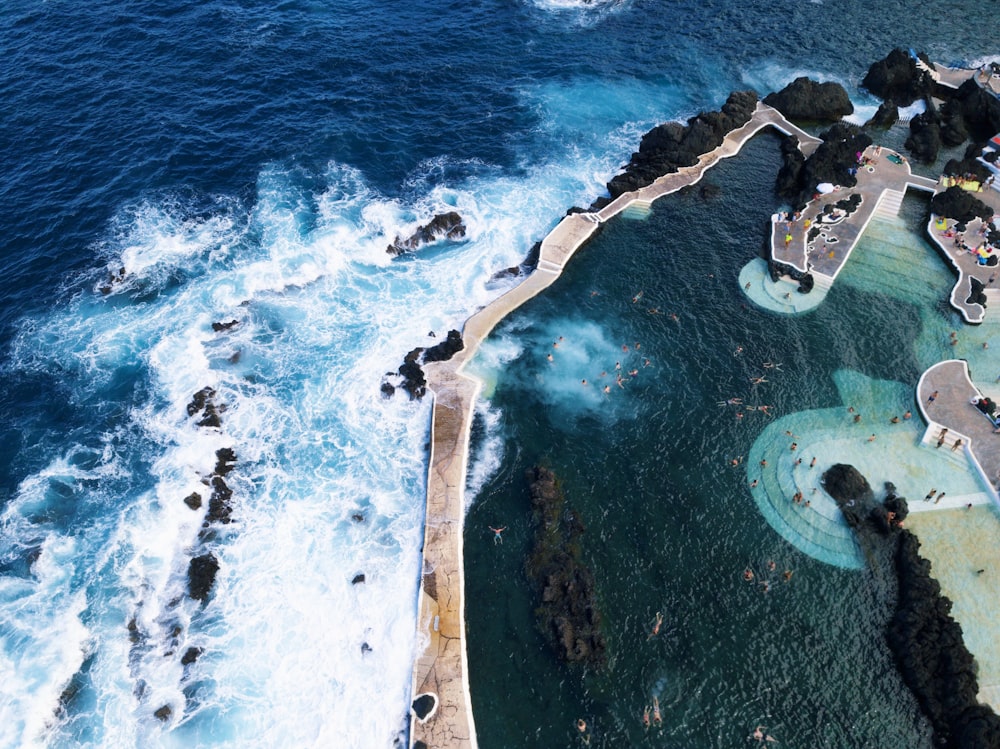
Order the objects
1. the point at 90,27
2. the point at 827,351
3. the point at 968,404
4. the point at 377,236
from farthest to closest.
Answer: the point at 90,27
the point at 377,236
the point at 827,351
the point at 968,404

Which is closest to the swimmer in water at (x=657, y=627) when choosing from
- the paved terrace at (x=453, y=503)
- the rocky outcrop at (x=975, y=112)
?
the paved terrace at (x=453, y=503)

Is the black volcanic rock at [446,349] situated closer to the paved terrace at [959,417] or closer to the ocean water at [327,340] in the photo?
the ocean water at [327,340]

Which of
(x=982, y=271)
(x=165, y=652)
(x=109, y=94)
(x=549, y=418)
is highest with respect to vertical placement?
(x=109, y=94)

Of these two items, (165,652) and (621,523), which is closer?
(165,652)

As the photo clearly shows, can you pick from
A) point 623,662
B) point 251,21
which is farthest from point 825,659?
point 251,21

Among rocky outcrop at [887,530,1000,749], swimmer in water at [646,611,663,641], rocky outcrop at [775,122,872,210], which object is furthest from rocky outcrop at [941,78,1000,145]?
swimmer in water at [646,611,663,641]

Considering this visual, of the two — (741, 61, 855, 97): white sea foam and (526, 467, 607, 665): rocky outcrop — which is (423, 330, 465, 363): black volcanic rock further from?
(741, 61, 855, 97): white sea foam

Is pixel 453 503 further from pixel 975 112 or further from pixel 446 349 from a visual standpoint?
pixel 975 112

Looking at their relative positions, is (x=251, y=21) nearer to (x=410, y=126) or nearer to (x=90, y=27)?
(x=90, y=27)
